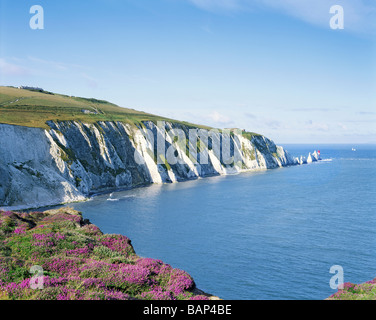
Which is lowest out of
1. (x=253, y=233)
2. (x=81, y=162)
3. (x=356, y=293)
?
(x=253, y=233)

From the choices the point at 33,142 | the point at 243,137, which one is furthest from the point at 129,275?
the point at 243,137

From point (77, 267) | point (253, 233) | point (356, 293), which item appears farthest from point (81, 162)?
point (356, 293)

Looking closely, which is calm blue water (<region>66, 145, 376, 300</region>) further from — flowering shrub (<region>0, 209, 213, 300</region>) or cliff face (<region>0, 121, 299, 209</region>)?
flowering shrub (<region>0, 209, 213, 300</region>)

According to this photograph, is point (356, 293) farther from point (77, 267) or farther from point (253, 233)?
point (253, 233)

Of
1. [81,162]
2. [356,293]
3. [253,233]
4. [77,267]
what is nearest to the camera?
[77,267]

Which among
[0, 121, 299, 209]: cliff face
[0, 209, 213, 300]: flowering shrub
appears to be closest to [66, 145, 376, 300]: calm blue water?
[0, 121, 299, 209]: cliff face

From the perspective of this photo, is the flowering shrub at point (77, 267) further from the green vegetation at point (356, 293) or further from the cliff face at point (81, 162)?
the cliff face at point (81, 162)

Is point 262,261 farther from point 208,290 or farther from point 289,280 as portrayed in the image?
point 208,290
